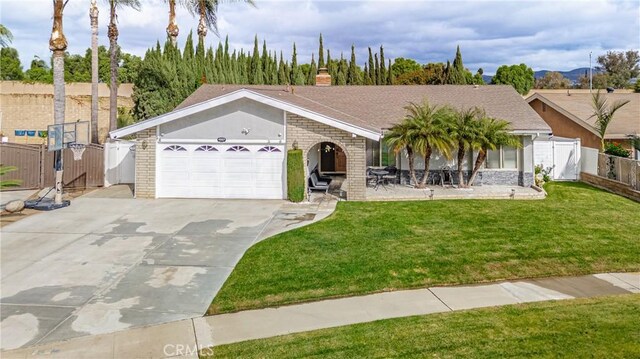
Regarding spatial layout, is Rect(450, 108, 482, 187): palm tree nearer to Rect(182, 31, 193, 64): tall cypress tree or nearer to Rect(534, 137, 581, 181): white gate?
Rect(534, 137, 581, 181): white gate

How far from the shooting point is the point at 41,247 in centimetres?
946

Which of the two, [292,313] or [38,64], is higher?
[38,64]

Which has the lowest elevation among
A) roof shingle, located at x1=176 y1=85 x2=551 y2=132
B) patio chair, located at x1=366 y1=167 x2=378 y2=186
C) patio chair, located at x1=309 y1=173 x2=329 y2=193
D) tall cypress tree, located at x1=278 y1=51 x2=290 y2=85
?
patio chair, located at x1=309 y1=173 x2=329 y2=193

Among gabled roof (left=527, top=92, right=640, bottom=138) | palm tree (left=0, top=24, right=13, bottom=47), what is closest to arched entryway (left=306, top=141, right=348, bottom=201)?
palm tree (left=0, top=24, right=13, bottom=47)

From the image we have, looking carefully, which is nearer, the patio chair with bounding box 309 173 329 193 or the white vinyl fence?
the patio chair with bounding box 309 173 329 193

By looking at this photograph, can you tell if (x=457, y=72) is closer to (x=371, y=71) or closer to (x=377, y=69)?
(x=377, y=69)

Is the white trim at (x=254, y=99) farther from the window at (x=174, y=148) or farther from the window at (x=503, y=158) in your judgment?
the window at (x=503, y=158)

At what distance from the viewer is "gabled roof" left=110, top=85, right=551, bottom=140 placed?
14453mm

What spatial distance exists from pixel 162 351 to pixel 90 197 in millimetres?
11431

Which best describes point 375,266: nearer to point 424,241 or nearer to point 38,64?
point 424,241

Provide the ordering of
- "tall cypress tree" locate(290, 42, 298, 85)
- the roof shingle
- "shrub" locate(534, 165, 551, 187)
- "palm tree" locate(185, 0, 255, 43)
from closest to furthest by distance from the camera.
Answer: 1. the roof shingle
2. "shrub" locate(534, 165, 551, 187)
3. "palm tree" locate(185, 0, 255, 43)
4. "tall cypress tree" locate(290, 42, 298, 85)

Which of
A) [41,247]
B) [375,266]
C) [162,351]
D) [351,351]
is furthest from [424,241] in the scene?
[41,247]

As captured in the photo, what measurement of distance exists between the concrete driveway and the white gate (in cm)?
1136

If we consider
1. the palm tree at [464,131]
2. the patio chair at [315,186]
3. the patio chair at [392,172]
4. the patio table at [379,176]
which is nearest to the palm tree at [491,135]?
the palm tree at [464,131]
